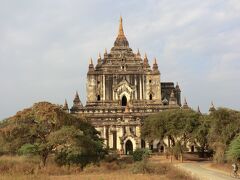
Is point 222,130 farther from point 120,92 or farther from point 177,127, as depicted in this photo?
point 120,92

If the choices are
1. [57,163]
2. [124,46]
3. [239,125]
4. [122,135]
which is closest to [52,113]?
[57,163]

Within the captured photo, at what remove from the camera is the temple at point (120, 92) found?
6469 cm

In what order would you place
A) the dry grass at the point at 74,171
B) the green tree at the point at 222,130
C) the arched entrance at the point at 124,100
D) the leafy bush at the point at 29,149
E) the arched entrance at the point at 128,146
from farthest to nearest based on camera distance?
1. the arched entrance at the point at 124,100
2. the arched entrance at the point at 128,146
3. the green tree at the point at 222,130
4. the leafy bush at the point at 29,149
5. the dry grass at the point at 74,171

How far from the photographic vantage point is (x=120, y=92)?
68.4 meters

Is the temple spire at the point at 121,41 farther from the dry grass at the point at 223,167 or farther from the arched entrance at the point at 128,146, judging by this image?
the dry grass at the point at 223,167

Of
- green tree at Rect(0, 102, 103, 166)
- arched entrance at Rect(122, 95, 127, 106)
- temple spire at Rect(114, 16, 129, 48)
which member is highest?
temple spire at Rect(114, 16, 129, 48)

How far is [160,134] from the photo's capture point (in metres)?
51.0

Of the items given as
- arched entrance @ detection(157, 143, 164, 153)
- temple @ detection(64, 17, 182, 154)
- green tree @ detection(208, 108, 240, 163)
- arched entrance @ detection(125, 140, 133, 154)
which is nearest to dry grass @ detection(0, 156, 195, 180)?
green tree @ detection(208, 108, 240, 163)

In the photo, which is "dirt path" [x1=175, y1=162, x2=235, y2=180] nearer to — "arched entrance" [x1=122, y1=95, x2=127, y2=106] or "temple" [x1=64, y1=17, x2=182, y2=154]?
"temple" [x1=64, y1=17, x2=182, y2=154]

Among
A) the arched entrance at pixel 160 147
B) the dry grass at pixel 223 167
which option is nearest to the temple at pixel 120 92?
the arched entrance at pixel 160 147

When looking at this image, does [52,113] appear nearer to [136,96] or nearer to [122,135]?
[122,135]

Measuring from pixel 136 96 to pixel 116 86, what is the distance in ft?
12.3

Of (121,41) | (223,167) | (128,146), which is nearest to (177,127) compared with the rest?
(128,146)

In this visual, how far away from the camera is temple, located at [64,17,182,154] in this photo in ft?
212
